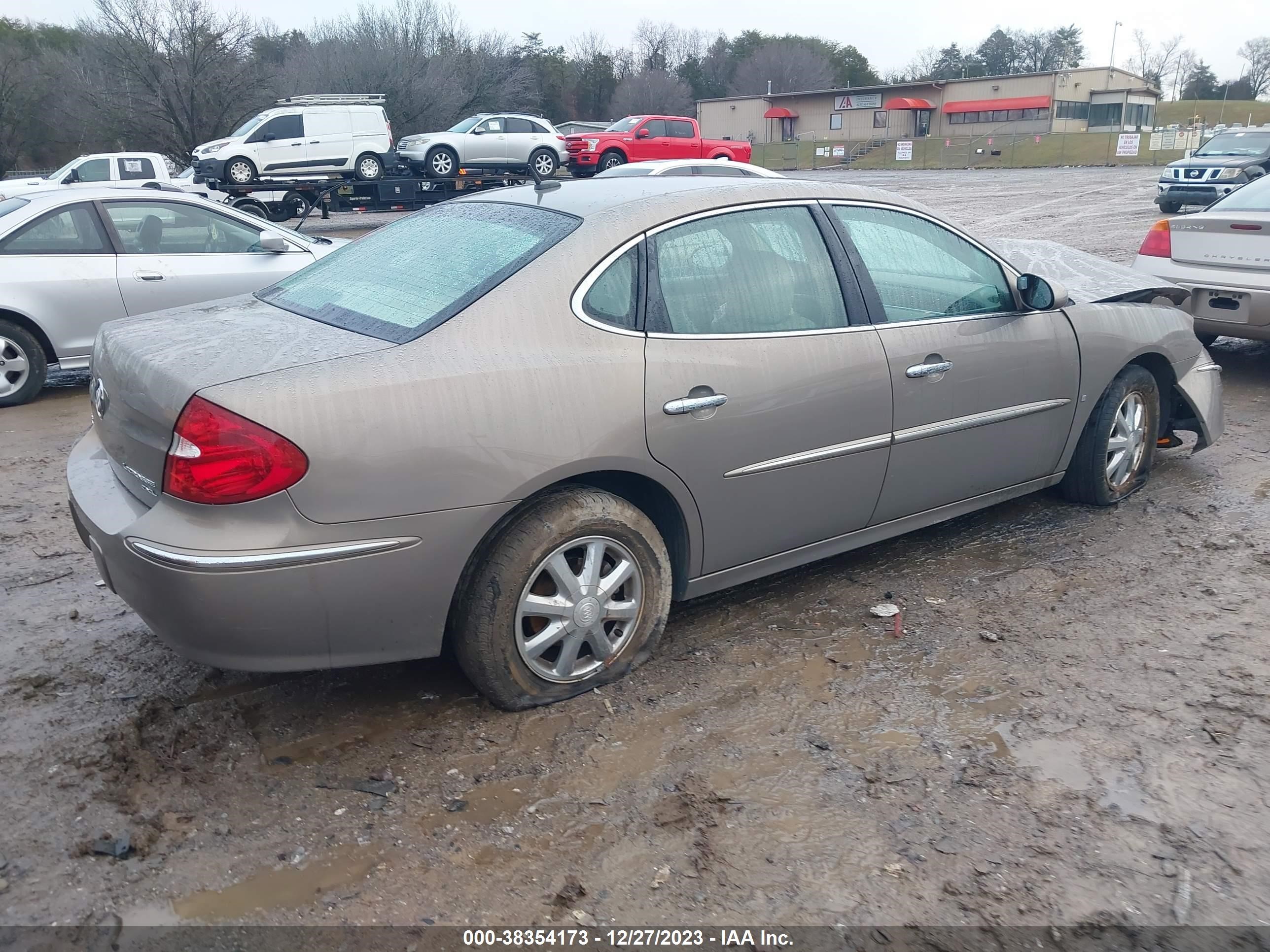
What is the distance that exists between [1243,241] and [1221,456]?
6.83 ft

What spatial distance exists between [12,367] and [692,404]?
20.0 ft

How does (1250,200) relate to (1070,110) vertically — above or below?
below

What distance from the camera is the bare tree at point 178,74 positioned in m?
34.5

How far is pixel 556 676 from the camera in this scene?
3.26 m

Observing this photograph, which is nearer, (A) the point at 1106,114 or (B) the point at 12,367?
(B) the point at 12,367

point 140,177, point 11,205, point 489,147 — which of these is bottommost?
point 11,205

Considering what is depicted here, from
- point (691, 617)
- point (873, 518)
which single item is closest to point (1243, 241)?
point (873, 518)

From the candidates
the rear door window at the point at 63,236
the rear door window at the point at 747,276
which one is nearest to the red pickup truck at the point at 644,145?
the rear door window at the point at 63,236

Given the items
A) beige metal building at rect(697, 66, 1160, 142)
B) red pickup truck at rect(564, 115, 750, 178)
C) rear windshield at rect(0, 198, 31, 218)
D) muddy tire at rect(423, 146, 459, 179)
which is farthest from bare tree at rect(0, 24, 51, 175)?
beige metal building at rect(697, 66, 1160, 142)

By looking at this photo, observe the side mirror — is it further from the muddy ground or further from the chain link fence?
the chain link fence

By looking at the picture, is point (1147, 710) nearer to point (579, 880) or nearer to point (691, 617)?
point (691, 617)

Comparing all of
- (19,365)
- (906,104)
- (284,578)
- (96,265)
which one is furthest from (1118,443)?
(906,104)

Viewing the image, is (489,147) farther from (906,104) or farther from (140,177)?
(906,104)

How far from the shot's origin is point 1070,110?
223 ft
